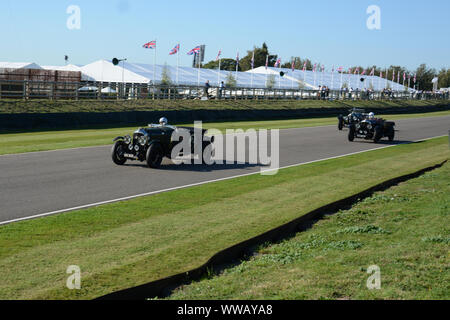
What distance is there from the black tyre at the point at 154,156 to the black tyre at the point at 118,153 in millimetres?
858

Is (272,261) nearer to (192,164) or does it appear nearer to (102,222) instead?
(102,222)

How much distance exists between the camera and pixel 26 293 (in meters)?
5.59

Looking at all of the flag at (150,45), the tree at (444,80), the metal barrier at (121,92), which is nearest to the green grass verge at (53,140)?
the metal barrier at (121,92)

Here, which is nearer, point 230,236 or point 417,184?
point 230,236

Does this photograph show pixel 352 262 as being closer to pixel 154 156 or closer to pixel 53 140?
pixel 154 156

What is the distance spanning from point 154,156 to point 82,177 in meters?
2.38

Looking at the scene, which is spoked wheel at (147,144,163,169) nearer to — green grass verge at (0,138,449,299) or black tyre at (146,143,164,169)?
black tyre at (146,143,164,169)

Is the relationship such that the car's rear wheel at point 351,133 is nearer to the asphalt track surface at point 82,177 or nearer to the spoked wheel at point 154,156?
the asphalt track surface at point 82,177

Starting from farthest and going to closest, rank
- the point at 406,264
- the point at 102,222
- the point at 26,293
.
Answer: the point at 102,222 → the point at 406,264 → the point at 26,293

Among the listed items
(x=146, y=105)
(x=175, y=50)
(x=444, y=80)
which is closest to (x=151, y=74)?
(x=175, y=50)

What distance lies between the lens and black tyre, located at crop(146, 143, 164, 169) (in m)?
14.7
